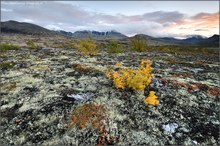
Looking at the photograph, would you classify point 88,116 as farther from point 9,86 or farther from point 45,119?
point 9,86

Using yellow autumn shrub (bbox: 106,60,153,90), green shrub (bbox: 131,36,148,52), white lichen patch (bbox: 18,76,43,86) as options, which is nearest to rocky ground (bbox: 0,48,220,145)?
white lichen patch (bbox: 18,76,43,86)

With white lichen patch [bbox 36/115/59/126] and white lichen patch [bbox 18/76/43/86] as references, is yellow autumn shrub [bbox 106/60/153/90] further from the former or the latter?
white lichen patch [bbox 18/76/43/86]

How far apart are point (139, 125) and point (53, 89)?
5017mm

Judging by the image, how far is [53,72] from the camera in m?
13.2

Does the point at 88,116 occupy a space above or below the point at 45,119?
above

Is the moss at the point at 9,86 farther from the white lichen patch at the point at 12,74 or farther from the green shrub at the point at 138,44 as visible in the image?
the green shrub at the point at 138,44

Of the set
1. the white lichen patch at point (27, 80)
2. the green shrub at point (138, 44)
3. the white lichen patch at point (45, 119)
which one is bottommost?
the white lichen patch at point (45, 119)

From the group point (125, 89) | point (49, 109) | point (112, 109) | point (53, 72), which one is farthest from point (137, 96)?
point (53, 72)

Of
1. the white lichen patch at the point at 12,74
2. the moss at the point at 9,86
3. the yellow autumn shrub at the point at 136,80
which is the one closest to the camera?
the yellow autumn shrub at the point at 136,80

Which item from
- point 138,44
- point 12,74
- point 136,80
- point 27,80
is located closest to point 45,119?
point 136,80

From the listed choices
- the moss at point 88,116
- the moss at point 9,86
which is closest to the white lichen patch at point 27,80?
the moss at point 9,86

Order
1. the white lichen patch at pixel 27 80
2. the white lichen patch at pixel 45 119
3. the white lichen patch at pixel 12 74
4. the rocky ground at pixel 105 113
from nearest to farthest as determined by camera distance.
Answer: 1. the rocky ground at pixel 105 113
2. the white lichen patch at pixel 45 119
3. the white lichen patch at pixel 27 80
4. the white lichen patch at pixel 12 74

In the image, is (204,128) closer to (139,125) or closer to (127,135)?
(139,125)

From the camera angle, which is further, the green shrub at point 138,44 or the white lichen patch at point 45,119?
the green shrub at point 138,44
